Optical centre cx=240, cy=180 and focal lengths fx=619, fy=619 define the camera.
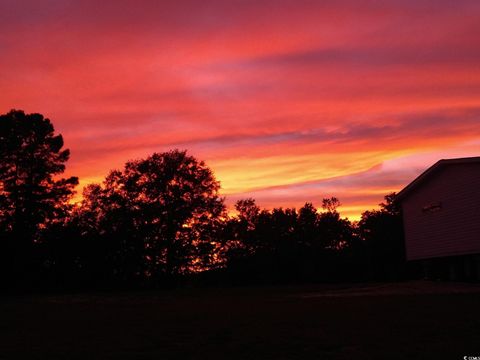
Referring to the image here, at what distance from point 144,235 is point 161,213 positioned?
2.78 metres

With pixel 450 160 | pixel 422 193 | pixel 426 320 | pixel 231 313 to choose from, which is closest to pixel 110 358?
pixel 426 320

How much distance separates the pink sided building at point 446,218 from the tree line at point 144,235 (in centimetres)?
2395

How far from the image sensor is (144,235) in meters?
57.5

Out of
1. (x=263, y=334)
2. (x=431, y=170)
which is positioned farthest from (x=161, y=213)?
(x=263, y=334)

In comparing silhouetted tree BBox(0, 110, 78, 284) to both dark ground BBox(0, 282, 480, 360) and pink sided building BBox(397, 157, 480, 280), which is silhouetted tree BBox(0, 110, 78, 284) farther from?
dark ground BBox(0, 282, 480, 360)

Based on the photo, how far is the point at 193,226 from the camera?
6000 cm

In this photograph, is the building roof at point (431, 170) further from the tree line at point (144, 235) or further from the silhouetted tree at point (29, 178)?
the silhouetted tree at point (29, 178)

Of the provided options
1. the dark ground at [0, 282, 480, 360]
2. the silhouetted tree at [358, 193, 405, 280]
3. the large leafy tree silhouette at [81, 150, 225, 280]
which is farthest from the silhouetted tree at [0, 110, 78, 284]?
the dark ground at [0, 282, 480, 360]

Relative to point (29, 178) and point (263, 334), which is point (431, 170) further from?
point (29, 178)

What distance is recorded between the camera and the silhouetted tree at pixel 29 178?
5069cm

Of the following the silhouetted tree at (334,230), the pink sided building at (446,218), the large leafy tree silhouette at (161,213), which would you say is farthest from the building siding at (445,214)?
the silhouetted tree at (334,230)

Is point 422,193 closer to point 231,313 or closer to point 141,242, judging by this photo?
point 231,313

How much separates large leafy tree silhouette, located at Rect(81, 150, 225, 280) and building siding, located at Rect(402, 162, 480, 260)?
28475 millimetres

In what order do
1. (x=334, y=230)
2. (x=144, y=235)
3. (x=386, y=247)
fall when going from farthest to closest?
1. (x=334, y=230)
2. (x=386, y=247)
3. (x=144, y=235)
